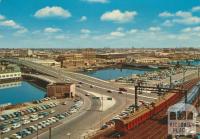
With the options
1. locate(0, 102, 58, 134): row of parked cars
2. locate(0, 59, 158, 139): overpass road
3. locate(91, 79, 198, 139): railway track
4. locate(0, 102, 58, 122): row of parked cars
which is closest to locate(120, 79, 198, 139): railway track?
locate(91, 79, 198, 139): railway track

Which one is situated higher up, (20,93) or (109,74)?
(109,74)

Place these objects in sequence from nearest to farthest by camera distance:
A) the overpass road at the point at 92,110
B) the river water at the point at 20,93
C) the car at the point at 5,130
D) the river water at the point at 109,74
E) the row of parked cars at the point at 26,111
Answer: the car at the point at 5,130, the overpass road at the point at 92,110, the row of parked cars at the point at 26,111, the river water at the point at 20,93, the river water at the point at 109,74

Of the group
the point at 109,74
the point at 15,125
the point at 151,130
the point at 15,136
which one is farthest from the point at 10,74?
the point at 151,130

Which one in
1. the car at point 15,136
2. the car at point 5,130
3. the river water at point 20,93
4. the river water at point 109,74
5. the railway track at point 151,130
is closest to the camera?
the railway track at point 151,130

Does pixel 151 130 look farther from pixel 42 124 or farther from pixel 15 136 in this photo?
pixel 15 136

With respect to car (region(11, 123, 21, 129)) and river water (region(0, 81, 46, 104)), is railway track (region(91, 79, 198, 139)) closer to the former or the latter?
car (region(11, 123, 21, 129))

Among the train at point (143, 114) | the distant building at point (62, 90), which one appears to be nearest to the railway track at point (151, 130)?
the train at point (143, 114)

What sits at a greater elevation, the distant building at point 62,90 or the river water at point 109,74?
the distant building at point 62,90

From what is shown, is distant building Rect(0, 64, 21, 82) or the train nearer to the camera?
the train

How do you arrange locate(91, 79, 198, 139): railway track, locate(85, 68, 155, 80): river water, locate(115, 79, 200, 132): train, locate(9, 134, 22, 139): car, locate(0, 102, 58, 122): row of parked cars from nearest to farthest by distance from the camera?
locate(91, 79, 198, 139): railway track, locate(115, 79, 200, 132): train, locate(9, 134, 22, 139): car, locate(0, 102, 58, 122): row of parked cars, locate(85, 68, 155, 80): river water

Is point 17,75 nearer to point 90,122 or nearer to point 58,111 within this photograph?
point 58,111

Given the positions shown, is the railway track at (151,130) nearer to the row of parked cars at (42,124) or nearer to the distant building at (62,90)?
the row of parked cars at (42,124)

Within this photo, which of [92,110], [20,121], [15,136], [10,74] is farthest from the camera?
[10,74]
